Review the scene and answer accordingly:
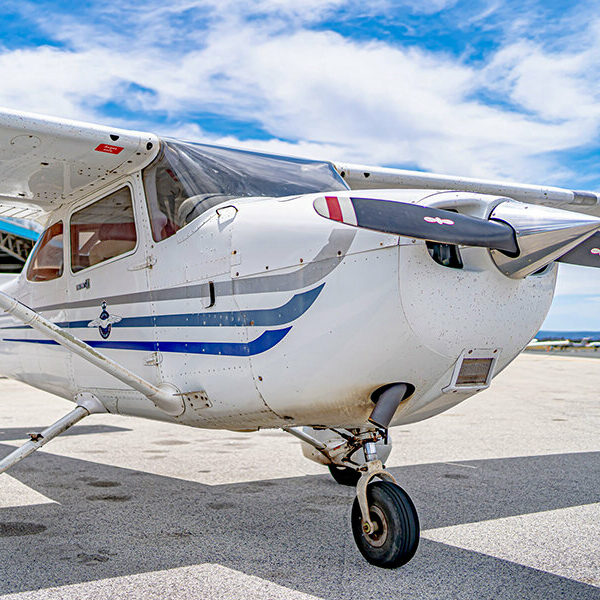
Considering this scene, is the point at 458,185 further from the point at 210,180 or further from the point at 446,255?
the point at 446,255

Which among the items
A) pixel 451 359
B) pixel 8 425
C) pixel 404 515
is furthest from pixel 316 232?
pixel 8 425


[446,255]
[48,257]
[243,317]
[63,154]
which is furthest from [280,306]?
[48,257]

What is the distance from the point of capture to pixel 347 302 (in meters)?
3.13

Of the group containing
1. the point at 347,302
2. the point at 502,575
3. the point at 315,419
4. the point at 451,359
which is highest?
the point at 347,302

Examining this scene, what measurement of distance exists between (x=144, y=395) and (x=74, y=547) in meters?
0.95

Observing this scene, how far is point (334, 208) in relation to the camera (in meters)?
2.89

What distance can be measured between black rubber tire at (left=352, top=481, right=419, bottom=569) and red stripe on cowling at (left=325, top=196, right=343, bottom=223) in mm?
1415

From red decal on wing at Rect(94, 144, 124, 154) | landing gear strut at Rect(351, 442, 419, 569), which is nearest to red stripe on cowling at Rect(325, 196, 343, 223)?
landing gear strut at Rect(351, 442, 419, 569)

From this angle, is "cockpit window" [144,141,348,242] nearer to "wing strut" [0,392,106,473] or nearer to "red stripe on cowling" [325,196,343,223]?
"red stripe on cowling" [325,196,343,223]

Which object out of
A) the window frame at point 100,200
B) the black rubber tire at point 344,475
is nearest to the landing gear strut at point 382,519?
the black rubber tire at point 344,475

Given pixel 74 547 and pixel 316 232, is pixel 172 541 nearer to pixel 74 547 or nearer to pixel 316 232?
pixel 74 547

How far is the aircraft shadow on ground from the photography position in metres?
3.21

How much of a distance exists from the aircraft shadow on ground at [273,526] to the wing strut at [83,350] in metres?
0.82

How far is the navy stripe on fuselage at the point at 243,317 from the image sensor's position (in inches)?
129
